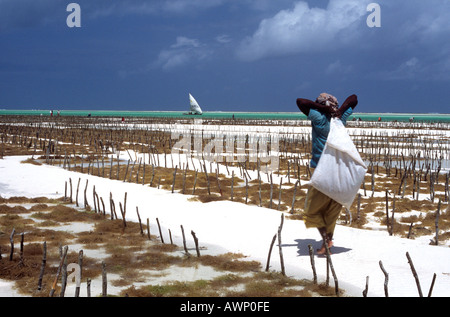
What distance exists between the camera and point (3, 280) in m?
4.29

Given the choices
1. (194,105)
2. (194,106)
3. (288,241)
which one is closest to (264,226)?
(288,241)

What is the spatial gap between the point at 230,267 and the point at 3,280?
2504mm

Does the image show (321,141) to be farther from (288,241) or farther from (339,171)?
(288,241)

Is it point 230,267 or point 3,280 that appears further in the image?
point 230,267

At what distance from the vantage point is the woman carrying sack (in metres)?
4.71

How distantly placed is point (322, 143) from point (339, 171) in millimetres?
397

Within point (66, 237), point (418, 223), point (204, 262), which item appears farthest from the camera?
point (418, 223)

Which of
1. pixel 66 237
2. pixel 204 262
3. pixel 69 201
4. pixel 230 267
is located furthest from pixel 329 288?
pixel 69 201

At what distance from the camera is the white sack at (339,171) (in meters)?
4.53

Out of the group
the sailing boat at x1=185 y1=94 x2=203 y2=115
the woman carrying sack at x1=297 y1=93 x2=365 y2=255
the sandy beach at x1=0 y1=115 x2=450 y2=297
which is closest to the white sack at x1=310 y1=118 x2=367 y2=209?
the woman carrying sack at x1=297 y1=93 x2=365 y2=255

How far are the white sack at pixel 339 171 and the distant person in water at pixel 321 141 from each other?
0.48ft

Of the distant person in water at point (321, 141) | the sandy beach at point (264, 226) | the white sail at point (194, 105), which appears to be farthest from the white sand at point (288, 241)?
the white sail at point (194, 105)

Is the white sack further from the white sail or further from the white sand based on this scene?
the white sail
